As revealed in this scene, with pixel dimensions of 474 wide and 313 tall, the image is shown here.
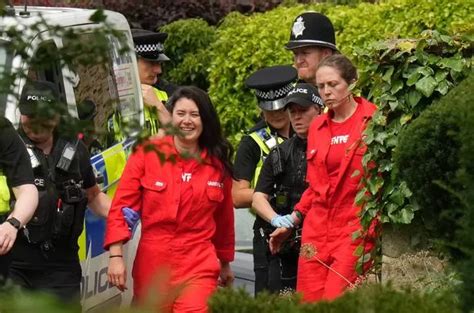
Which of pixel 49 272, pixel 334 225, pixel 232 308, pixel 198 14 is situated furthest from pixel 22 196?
pixel 198 14

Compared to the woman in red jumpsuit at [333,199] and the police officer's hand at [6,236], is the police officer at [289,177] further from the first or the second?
the police officer's hand at [6,236]

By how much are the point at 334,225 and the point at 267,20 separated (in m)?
7.63

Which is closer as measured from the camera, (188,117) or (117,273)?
(117,273)

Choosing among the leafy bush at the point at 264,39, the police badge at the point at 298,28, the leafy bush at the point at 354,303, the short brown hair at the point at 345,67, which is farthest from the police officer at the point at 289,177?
the leafy bush at the point at 264,39

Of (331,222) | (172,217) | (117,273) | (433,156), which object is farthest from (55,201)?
(433,156)

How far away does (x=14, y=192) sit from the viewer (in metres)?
6.76

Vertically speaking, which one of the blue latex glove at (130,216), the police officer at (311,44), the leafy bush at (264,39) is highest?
the police officer at (311,44)

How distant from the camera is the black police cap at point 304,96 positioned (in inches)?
300

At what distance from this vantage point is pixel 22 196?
6.71 meters

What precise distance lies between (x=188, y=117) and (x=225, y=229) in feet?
2.32

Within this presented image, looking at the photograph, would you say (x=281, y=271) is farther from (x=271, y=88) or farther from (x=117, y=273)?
(x=271, y=88)

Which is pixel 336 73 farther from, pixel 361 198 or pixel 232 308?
pixel 232 308

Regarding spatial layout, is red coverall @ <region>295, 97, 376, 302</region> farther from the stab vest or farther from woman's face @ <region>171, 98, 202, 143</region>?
woman's face @ <region>171, 98, 202, 143</region>

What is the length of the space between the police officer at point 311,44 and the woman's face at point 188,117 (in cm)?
108
